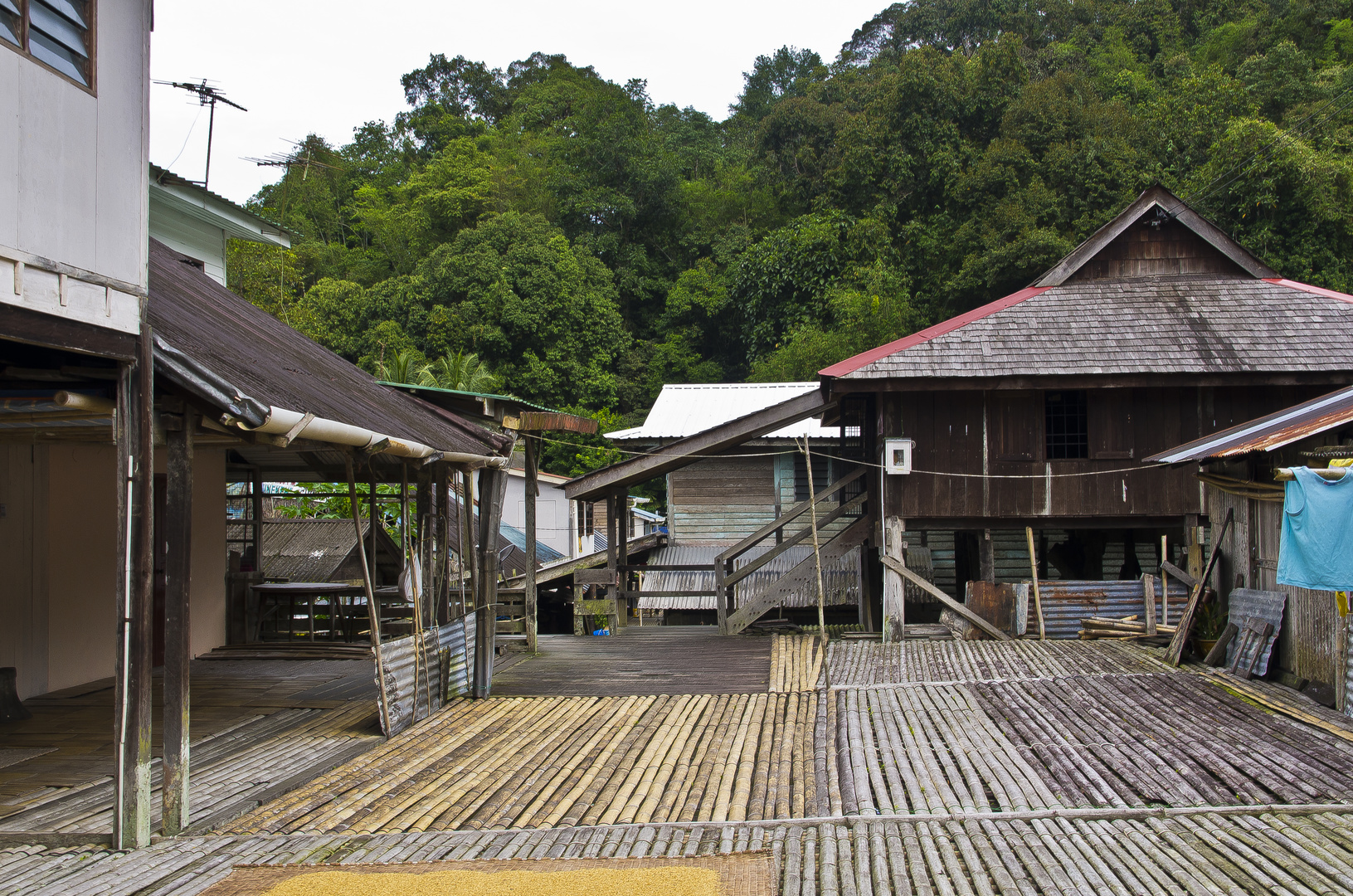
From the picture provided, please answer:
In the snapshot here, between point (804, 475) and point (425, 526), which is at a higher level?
point (804, 475)

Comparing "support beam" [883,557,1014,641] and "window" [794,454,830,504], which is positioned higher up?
"window" [794,454,830,504]

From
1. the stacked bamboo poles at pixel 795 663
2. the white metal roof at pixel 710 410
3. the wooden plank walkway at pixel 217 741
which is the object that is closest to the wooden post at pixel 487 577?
the wooden plank walkway at pixel 217 741

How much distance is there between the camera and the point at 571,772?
295 inches

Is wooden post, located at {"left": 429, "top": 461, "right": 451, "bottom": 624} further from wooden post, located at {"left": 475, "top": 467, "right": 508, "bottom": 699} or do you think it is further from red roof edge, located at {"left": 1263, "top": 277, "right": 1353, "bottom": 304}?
red roof edge, located at {"left": 1263, "top": 277, "right": 1353, "bottom": 304}

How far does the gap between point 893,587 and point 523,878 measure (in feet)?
34.6

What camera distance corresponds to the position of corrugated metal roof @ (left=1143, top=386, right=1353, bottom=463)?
963cm

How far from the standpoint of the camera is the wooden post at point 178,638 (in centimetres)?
597

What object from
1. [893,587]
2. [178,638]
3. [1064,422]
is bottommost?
[893,587]

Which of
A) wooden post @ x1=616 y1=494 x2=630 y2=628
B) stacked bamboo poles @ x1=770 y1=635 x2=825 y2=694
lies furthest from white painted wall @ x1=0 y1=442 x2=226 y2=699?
wooden post @ x1=616 y1=494 x2=630 y2=628

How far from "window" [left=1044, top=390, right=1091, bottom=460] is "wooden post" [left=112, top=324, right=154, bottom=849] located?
12914 millimetres

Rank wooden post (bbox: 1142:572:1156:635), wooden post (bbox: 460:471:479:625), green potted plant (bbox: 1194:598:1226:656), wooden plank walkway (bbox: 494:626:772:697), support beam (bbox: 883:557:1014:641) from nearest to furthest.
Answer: wooden post (bbox: 460:471:479:625) < wooden plank walkway (bbox: 494:626:772:697) < green potted plant (bbox: 1194:598:1226:656) < wooden post (bbox: 1142:572:1156:635) < support beam (bbox: 883:557:1014:641)

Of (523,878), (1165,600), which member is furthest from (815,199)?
(523,878)

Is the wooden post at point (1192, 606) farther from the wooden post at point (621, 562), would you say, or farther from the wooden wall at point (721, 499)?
the wooden wall at point (721, 499)

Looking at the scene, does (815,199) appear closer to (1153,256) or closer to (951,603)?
(1153,256)
